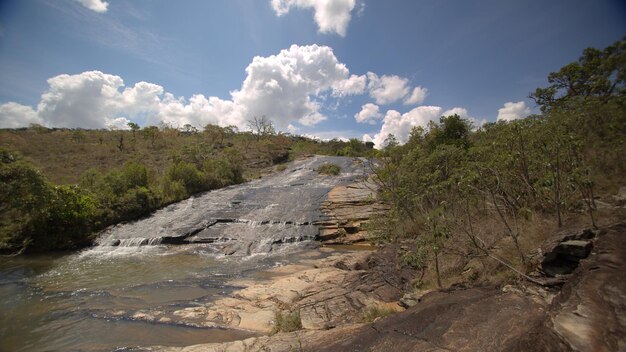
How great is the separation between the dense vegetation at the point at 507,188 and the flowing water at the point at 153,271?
5.38m

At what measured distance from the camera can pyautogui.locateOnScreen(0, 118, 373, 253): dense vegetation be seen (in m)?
15.0

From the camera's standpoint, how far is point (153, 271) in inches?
472

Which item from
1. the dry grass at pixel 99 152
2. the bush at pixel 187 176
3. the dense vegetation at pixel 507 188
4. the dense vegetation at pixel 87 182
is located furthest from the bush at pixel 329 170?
the dense vegetation at pixel 507 188

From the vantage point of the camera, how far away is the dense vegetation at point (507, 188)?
6.70 m

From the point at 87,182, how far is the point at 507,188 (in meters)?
24.8

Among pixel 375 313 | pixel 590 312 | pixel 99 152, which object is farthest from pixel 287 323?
pixel 99 152

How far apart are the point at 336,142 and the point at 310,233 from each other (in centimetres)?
4990

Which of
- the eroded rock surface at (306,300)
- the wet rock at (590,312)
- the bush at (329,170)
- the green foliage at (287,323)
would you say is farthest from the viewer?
the bush at (329,170)

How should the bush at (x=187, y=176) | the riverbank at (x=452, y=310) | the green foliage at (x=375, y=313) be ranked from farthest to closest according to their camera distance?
the bush at (x=187, y=176), the green foliage at (x=375, y=313), the riverbank at (x=452, y=310)

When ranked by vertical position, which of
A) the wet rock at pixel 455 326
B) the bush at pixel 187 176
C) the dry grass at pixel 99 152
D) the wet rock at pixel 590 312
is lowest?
the wet rock at pixel 455 326

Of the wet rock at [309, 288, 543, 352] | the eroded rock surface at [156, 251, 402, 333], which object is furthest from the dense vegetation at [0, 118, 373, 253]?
the wet rock at [309, 288, 543, 352]

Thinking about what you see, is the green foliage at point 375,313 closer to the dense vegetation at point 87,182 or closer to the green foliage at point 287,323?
the green foliage at point 287,323

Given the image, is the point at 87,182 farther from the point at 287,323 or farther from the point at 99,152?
the point at 99,152

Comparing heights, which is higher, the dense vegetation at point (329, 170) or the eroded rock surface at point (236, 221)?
the dense vegetation at point (329, 170)
